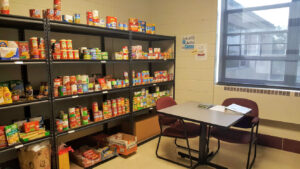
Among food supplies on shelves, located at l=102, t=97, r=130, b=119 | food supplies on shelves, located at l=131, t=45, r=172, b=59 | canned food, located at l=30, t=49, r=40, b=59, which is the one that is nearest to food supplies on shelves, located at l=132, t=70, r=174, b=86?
food supplies on shelves, located at l=131, t=45, r=172, b=59

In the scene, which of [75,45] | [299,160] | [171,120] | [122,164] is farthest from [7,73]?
[299,160]

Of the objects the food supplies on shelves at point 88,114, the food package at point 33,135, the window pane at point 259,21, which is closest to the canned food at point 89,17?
the food supplies on shelves at point 88,114

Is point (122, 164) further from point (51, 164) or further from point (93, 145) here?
point (51, 164)

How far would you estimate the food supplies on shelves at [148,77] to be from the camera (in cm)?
347

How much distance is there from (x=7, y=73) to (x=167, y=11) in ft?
10.2

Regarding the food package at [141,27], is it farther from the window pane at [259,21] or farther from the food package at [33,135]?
the food package at [33,135]

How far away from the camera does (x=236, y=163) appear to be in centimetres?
288

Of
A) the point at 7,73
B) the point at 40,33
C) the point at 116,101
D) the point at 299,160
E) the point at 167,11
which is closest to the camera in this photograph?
the point at 7,73

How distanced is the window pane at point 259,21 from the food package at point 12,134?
3.55 metres

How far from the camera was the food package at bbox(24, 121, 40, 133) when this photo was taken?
2225 mm

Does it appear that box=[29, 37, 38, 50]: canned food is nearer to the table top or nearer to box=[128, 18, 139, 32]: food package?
box=[128, 18, 139, 32]: food package

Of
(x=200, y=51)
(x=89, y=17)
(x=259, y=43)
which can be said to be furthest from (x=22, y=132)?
(x=259, y=43)

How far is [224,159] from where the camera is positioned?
9.82 ft

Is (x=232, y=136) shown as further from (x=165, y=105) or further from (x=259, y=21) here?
(x=259, y=21)
